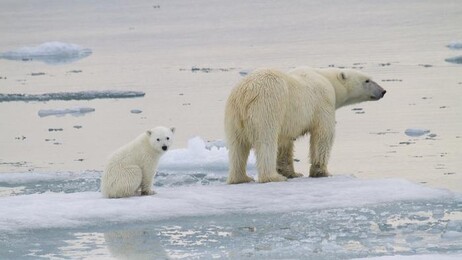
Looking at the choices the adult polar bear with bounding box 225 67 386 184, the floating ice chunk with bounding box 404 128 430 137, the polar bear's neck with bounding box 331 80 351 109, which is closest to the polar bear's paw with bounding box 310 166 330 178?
the adult polar bear with bounding box 225 67 386 184

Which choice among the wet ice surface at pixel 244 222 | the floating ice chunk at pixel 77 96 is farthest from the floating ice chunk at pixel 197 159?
the floating ice chunk at pixel 77 96

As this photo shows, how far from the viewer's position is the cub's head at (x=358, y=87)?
1102 centimetres

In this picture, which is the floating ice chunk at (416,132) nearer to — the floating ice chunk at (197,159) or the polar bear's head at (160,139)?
the floating ice chunk at (197,159)

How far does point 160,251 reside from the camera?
26.5ft

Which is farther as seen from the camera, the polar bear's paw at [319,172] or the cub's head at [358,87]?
the cub's head at [358,87]

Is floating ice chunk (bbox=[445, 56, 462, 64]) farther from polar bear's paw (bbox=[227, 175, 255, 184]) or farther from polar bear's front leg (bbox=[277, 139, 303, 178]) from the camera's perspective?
polar bear's paw (bbox=[227, 175, 255, 184])

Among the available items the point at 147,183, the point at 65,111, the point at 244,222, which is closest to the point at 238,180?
the point at 147,183

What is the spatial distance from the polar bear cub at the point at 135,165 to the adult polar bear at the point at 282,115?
2.36ft

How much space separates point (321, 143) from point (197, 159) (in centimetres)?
177

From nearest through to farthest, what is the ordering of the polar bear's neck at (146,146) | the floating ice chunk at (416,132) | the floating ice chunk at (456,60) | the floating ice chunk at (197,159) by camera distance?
the polar bear's neck at (146,146) → the floating ice chunk at (197,159) → the floating ice chunk at (416,132) → the floating ice chunk at (456,60)

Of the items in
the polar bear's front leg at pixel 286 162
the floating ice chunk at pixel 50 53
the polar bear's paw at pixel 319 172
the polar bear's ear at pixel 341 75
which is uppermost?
the polar bear's ear at pixel 341 75

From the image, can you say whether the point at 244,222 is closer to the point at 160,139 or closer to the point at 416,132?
the point at 160,139

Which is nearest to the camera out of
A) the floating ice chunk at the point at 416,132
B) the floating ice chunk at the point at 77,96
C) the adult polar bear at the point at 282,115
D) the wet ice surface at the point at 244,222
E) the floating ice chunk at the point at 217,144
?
the wet ice surface at the point at 244,222

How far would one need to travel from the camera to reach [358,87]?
11062 millimetres
